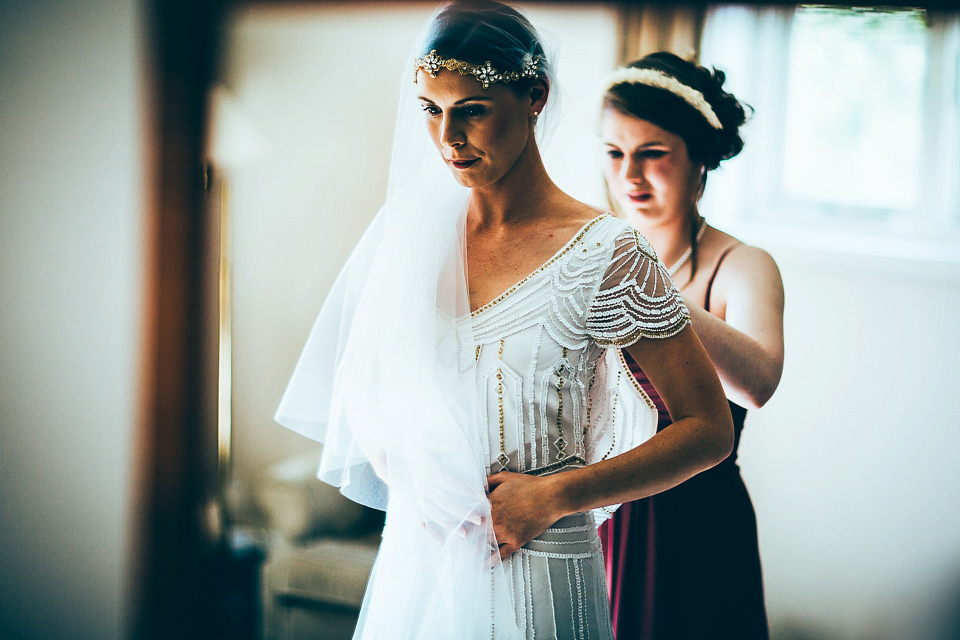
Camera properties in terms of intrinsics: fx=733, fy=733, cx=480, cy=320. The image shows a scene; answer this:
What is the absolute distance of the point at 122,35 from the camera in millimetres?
1768

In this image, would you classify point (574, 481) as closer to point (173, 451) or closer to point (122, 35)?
point (173, 451)

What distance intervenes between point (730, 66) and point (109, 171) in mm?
1527

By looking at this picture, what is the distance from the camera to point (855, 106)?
1744 mm

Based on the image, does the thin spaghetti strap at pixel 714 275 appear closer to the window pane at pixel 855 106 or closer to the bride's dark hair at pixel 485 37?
the bride's dark hair at pixel 485 37

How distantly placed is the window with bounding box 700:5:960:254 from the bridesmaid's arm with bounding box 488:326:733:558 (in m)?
Result: 1.12

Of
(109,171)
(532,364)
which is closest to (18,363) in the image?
(109,171)

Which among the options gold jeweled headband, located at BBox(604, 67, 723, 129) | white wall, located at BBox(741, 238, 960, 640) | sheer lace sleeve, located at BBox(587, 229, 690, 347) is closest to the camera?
sheer lace sleeve, located at BBox(587, 229, 690, 347)

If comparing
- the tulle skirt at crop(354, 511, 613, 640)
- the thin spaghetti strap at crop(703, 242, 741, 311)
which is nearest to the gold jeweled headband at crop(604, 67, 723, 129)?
the thin spaghetti strap at crop(703, 242, 741, 311)

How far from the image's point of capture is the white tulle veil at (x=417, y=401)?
784mm

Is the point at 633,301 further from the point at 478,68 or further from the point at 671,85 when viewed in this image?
the point at 671,85

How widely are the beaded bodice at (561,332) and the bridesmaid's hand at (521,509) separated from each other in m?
0.03

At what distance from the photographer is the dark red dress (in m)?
1.21

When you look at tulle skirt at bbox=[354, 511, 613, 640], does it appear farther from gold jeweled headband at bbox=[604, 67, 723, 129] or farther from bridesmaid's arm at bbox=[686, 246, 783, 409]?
gold jeweled headband at bbox=[604, 67, 723, 129]

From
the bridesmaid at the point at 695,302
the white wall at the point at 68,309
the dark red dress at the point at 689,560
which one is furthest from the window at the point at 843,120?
the white wall at the point at 68,309
